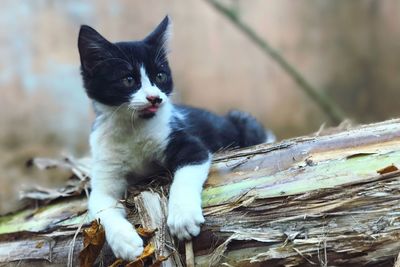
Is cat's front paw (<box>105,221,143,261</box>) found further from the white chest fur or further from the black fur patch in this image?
the black fur patch

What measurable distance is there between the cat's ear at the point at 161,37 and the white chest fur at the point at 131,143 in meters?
0.24

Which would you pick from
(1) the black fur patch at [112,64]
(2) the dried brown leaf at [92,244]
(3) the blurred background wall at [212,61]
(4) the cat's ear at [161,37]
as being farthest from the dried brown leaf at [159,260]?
(3) the blurred background wall at [212,61]

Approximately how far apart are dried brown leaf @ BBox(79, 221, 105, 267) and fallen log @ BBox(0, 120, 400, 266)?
0.03 metres

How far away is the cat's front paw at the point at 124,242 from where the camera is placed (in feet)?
6.33

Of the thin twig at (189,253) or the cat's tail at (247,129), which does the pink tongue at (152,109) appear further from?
the cat's tail at (247,129)

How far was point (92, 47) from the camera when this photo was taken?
2.22 meters

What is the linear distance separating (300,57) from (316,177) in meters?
3.99

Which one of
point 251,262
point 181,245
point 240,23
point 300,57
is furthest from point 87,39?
point 300,57

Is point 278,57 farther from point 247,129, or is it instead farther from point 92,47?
point 92,47

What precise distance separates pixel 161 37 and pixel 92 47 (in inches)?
11.3

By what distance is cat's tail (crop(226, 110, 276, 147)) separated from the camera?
2.96 meters

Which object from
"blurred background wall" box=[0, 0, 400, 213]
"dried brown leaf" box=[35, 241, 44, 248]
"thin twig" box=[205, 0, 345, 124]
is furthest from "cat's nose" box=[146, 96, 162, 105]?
"blurred background wall" box=[0, 0, 400, 213]

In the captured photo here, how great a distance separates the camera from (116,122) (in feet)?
7.53

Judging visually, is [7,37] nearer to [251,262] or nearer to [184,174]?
[184,174]
